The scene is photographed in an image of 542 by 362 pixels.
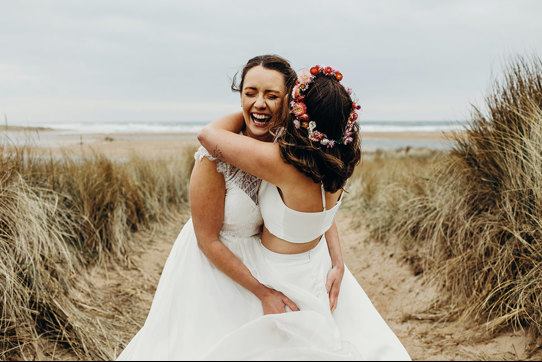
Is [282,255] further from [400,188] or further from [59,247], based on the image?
[400,188]

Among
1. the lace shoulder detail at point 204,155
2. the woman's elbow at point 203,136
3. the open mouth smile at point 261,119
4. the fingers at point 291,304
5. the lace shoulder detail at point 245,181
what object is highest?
the open mouth smile at point 261,119

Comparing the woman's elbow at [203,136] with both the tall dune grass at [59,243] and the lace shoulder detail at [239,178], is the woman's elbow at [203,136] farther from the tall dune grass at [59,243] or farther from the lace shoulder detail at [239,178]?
the tall dune grass at [59,243]

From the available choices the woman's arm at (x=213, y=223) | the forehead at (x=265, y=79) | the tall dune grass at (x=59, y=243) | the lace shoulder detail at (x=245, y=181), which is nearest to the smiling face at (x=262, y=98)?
the forehead at (x=265, y=79)

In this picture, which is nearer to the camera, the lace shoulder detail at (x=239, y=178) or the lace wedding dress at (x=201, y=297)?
the lace wedding dress at (x=201, y=297)

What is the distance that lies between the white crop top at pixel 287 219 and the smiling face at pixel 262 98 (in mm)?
400

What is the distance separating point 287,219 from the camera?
2037 millimetres

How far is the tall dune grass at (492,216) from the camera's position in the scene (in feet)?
11.2

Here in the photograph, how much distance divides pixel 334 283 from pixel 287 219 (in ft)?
1.61

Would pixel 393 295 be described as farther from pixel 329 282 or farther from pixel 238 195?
pixel 238 195

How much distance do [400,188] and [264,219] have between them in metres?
4.15

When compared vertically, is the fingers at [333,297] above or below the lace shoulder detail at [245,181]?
below

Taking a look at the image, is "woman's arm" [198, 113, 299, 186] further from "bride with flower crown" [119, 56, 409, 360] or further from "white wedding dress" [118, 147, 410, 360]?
"white wedding dress" [118, 147, 410, 360]

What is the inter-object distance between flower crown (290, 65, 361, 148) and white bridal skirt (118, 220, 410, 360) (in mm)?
636

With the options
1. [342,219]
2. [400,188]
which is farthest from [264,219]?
[342,219]
